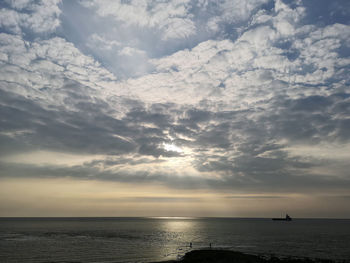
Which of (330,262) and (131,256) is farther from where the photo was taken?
(131,256)

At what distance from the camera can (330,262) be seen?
53.6m

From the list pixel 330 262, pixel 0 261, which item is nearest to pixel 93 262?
pixel 0 261

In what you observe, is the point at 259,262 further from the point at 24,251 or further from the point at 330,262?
the point at 24,251

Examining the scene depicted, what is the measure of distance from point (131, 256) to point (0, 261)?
2787cm

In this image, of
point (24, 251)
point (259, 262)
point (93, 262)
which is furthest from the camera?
point (24, 251)

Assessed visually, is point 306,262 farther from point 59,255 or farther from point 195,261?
point 59,255

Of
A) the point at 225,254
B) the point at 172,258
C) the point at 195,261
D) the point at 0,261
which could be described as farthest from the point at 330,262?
the point at 0,261

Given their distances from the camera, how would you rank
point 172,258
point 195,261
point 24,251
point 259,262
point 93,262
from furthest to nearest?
point 24,251 < point 172,258 < point 93,262 < point 195,261 < point 259,262

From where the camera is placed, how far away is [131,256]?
63.1 m

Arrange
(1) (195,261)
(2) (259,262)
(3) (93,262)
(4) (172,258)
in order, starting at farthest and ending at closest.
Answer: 1. (4) (172,258)
2. (3) (93,262)
3. (1) (195,261)
4. (2) (259,262)

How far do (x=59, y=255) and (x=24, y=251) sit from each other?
43.6 ft

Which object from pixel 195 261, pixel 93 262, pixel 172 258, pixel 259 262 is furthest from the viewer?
pixel 172 258

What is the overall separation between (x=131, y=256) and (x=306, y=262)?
3817 centimetres

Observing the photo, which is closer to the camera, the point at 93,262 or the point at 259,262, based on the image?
the point at 259,262
